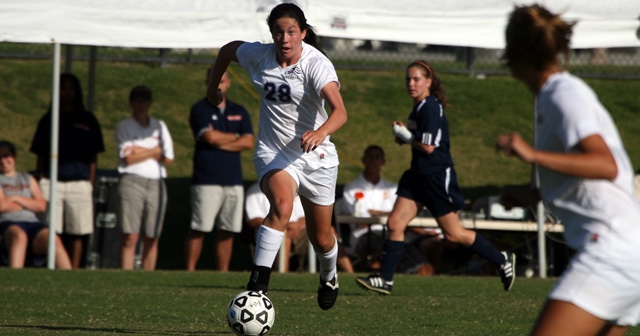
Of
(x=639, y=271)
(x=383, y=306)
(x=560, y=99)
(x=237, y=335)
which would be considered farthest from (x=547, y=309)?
(x=383, y=306)

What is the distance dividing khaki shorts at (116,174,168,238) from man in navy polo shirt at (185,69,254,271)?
41 centimetres

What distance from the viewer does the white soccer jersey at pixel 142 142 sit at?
36.2ft

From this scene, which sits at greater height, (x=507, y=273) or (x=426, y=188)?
(x=426, y=188)

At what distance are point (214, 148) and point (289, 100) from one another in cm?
484

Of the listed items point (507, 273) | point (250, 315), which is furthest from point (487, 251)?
point (250, 315)

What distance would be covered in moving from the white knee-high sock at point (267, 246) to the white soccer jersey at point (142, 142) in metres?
5.50

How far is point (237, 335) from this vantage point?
547 cm

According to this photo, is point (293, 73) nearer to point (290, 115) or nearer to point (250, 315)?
point (290, 115)

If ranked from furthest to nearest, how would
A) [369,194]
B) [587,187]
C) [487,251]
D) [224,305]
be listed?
[369,194], [487,251], [224,305], [587,187]

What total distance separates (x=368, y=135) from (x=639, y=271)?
1394 centimetres

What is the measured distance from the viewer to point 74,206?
11.0 metres

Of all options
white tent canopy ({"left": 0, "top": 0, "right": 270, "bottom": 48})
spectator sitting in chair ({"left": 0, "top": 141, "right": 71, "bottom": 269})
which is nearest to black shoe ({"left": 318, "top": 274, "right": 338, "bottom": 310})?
white tent canopy ({"left": 0, "top": 0, "right": 270, "bottom": 48})

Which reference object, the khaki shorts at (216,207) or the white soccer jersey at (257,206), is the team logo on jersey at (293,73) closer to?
the khaki shorts at (216,207)

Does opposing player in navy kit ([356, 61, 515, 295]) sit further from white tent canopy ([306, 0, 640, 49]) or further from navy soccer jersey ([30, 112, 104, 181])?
navy soccer jersey ([30, 112, 104, 181])
